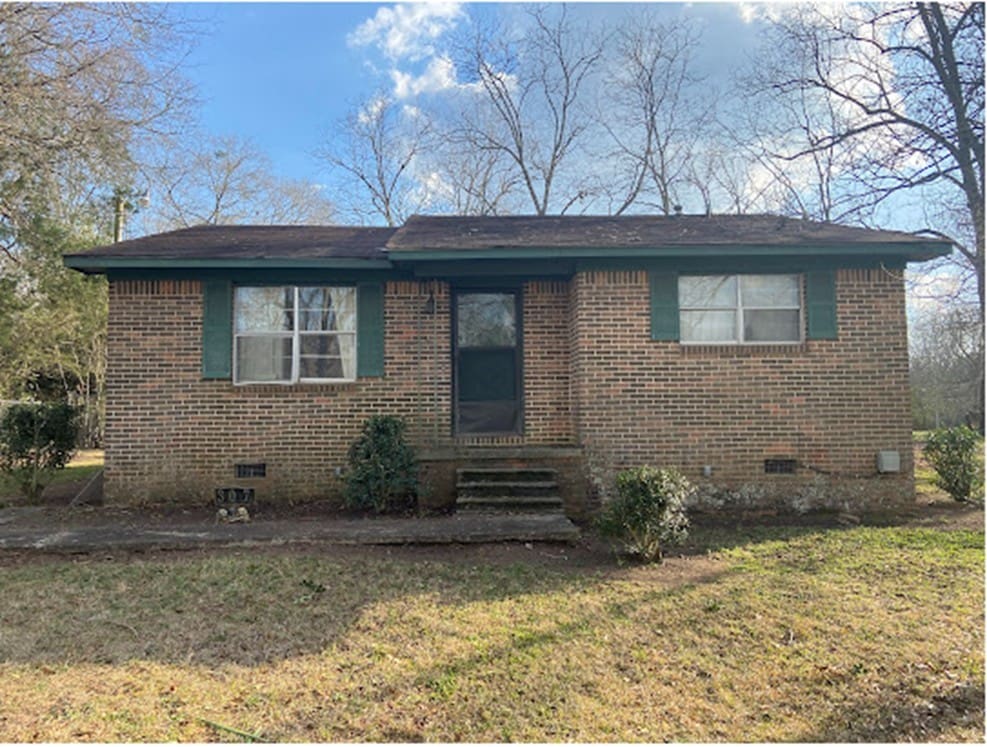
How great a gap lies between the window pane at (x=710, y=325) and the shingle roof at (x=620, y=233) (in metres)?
0.95

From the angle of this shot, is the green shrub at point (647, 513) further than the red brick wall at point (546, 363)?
No

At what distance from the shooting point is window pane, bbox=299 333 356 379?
8.29 meters

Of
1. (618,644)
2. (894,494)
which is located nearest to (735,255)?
(894,494)

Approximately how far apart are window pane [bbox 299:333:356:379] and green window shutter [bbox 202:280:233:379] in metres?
0.96

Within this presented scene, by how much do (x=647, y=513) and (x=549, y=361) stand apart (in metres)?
3.27

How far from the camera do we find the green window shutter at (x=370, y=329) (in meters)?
8.22

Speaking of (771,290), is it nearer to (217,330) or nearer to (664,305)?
(664,305)

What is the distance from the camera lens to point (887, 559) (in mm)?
5680

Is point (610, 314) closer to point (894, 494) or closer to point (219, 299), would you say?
point (894, 494)

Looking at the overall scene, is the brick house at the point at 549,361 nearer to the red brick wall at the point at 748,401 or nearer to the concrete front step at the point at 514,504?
the red brick wall at the point at 748,401

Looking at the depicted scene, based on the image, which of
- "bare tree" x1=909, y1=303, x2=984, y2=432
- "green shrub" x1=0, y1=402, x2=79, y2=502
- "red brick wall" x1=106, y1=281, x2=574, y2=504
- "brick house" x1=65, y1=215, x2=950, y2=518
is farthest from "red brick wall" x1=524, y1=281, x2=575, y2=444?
"bare tree" x1=909, y1=303, x2=984, y2=432

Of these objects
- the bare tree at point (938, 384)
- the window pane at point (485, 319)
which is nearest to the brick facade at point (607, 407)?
the window pane at point (485, 319)

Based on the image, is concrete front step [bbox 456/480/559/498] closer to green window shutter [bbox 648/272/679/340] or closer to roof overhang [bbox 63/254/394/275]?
green window shutter [bbox 648/272/679/340]

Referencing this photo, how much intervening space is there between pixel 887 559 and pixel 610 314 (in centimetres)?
397
